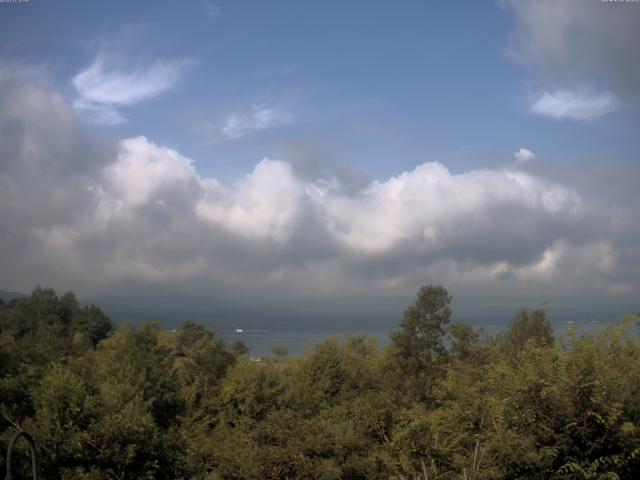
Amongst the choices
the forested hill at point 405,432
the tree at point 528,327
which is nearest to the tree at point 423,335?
the tree at point 528,327

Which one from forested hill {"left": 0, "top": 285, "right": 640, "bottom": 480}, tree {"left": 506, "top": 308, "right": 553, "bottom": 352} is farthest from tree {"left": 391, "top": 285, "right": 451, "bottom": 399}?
forested hill {"left": 0, "top": 285, "right": 640, "bottom": 480}

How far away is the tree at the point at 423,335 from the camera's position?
4362 cm

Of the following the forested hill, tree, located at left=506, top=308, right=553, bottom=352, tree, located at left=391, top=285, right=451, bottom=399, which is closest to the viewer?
the forested hill

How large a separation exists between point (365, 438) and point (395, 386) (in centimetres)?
2450

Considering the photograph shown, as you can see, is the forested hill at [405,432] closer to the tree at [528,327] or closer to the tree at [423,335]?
the tree at [423,335]

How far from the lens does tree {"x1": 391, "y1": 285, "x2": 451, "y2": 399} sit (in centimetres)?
4362

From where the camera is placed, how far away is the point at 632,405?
49.6 ft

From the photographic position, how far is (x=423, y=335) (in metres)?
44.5

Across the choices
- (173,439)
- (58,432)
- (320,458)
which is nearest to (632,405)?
(320,458)

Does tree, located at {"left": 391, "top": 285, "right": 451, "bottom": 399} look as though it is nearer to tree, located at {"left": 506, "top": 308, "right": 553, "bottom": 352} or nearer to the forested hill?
tree, located at {"left": 506, "top": 308, "right": 553, "bottom": 352}

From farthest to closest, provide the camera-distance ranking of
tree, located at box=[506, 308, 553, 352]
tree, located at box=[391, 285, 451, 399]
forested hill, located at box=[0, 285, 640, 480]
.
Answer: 1. tree, located at box=[506, 308, 553, 352]
2. tree, located at box=[391, 285, 451, 399]
3. forested hill, located at box=[0, 285, 640, 480]

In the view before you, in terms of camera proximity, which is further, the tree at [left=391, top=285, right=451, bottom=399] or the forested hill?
the tree at [left=391, top=285, right=451, bottom=399]

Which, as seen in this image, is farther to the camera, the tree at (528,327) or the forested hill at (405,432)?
the tree at (528,327)

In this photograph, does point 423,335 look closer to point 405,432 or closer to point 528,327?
point 528,327
